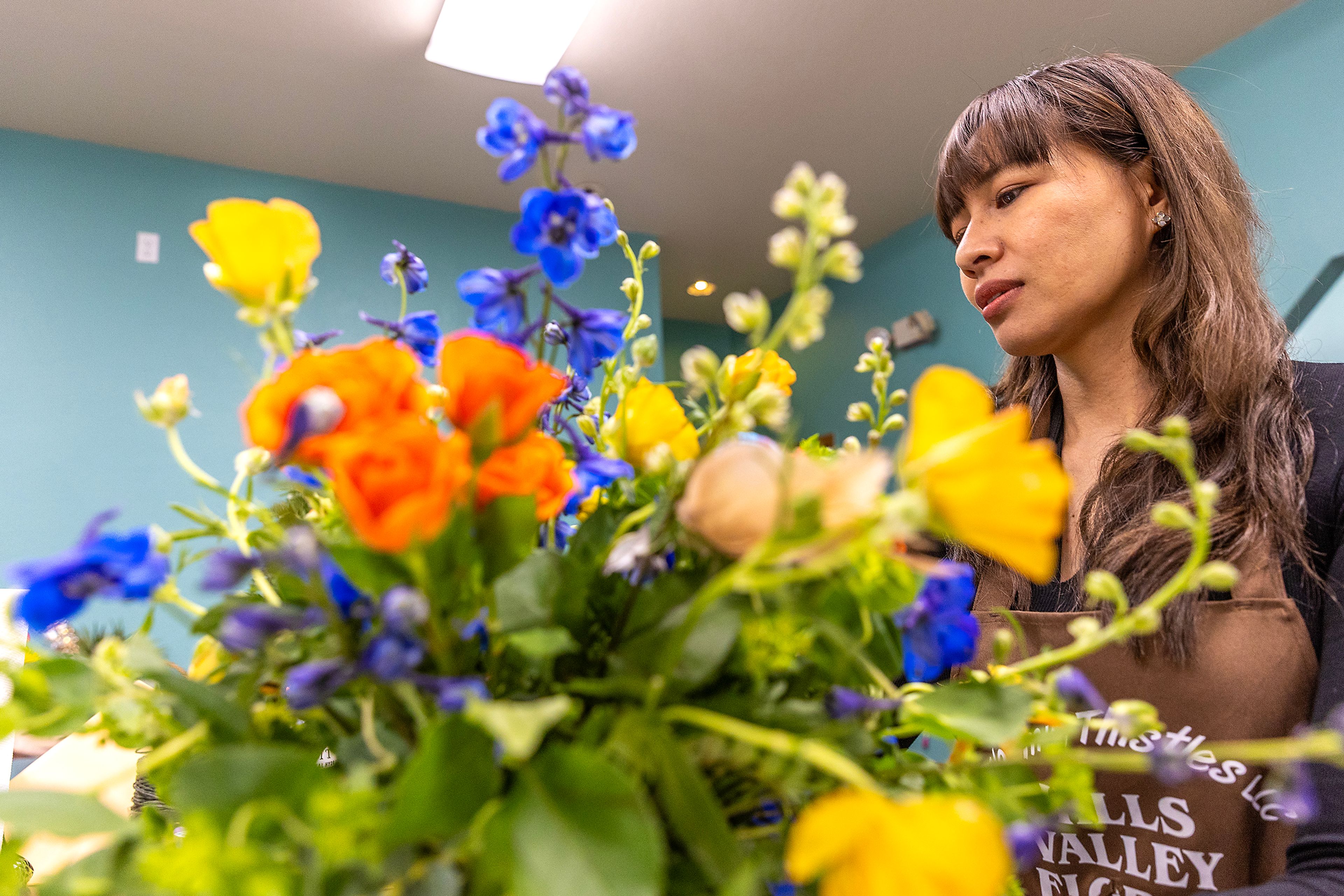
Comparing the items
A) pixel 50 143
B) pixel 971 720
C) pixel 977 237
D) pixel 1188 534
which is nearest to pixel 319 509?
pixel 971 720

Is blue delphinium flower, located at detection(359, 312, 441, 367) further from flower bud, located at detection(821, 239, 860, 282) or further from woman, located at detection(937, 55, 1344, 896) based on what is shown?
woman, located at detection(937, 55, 1344, 896)

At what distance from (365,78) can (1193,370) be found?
232cm

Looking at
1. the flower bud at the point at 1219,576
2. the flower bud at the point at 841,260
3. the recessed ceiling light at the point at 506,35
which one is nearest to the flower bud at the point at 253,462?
the flower bud at the point at 841,260

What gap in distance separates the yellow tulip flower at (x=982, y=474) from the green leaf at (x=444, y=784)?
0.13m

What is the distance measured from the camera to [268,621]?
215mm

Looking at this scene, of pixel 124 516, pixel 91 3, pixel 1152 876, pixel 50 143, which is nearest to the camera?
pixel 1152 876

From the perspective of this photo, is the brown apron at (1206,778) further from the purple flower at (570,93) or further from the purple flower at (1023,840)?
the purple flower at (570,93)

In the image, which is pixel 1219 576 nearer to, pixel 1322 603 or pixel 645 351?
pixel 645 351

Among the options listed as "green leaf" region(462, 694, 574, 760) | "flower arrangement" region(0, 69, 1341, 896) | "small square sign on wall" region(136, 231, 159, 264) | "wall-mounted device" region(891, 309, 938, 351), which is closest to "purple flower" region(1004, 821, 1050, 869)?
"flower arrangement" region(0, 69, 1341, 896)

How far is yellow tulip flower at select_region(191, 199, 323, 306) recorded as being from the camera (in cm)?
25

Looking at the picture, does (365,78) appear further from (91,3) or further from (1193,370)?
(1193,370)

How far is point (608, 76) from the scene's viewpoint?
239cm

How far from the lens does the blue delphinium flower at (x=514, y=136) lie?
0.28 metres

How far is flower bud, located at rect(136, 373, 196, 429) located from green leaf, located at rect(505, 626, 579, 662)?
0.14 metres
